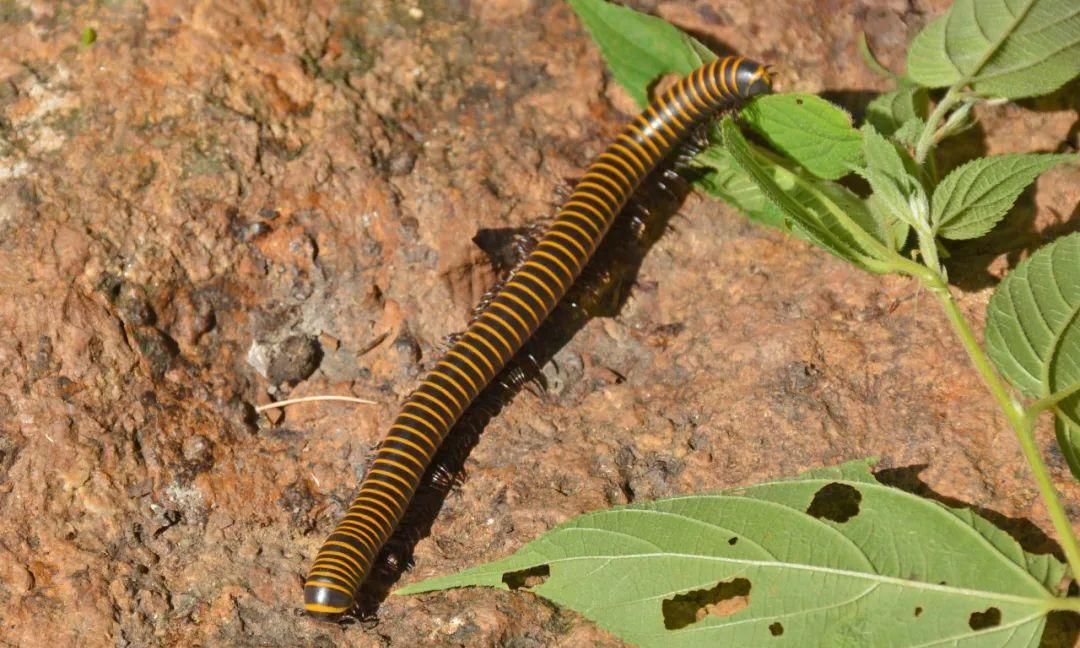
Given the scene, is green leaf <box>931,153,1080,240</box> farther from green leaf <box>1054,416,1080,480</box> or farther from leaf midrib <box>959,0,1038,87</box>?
green leaf <box>1054,416,1080,480</box>

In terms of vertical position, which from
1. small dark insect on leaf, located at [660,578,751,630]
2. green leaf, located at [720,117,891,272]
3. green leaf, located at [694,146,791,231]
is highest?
green leaf, located at [720,117,891,272]

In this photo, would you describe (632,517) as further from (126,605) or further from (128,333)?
(128,333)

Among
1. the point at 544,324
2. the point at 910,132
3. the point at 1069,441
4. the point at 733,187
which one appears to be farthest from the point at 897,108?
the point at 544,324

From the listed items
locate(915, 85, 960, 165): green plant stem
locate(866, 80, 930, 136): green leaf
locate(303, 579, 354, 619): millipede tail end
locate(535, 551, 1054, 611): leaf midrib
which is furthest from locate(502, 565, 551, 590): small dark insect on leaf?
locate(866, 80, 930, 136): green leaf

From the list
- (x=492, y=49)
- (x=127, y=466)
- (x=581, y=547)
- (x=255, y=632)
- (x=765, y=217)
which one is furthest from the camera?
(x=492, y=49)

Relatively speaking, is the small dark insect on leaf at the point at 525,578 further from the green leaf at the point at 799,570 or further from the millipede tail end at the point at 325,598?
the millipede tail end at the point at 325,598

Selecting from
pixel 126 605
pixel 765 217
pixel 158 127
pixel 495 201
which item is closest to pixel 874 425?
pixel 765 217
